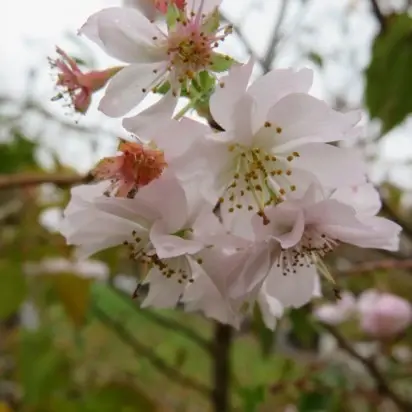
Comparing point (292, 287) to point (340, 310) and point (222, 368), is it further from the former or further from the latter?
point (340, 310)

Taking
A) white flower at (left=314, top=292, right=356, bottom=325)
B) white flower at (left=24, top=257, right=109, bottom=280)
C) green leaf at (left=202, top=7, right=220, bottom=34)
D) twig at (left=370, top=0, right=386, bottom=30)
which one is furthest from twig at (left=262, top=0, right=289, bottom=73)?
white flower at (left=314, top=292, right=356, bottom=325)

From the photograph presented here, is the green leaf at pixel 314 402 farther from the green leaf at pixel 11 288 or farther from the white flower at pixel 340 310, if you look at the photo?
the white flower at pixel 340 310

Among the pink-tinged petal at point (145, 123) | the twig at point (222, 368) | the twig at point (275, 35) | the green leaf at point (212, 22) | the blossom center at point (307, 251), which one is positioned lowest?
the twig at point (222, 368)

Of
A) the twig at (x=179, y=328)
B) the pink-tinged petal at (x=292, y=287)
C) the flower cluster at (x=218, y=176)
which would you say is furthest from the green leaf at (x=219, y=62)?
the twig at (x=179, y=328)

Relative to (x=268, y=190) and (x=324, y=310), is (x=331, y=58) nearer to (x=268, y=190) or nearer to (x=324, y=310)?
(x=324, y=310)

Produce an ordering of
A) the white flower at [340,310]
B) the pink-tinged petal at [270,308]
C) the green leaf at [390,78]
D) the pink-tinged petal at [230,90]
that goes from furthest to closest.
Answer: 1. the white flower at [340,310]
2. the green leaf at [390,78]
3. the pink-tinged petal at [270,308]
4. the pink-tinged petal at [230,90]

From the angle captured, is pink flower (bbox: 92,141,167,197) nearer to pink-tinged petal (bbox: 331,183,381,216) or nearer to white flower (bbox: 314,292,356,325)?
pink-tinged petal (bbox: 331,183,381,216)
